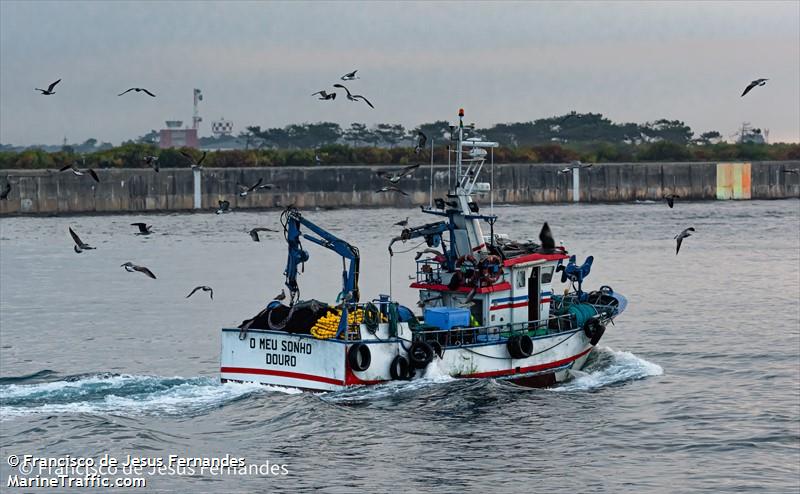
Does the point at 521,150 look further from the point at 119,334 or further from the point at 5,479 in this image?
the point at 5,479

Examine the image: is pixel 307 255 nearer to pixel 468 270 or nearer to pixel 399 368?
pixel 399 368

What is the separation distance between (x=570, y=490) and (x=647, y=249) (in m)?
47.9

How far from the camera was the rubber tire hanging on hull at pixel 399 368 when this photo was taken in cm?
3078

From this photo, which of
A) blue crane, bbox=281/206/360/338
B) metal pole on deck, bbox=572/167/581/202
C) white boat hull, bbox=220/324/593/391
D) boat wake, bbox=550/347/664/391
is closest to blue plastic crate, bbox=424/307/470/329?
white boat hull, bbox=220/324/593/391

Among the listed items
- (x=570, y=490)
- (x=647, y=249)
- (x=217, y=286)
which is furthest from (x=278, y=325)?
(x=647, y=249)

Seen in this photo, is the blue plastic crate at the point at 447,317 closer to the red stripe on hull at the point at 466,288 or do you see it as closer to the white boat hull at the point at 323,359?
the white boat hull at the point at 323,359

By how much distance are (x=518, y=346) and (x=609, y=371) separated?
14.9 ft

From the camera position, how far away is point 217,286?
55312 millimetres

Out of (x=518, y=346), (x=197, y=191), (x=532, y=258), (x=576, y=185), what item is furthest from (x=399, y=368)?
(x=576, y=185)

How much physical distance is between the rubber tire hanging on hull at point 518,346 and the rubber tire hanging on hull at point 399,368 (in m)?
3.06

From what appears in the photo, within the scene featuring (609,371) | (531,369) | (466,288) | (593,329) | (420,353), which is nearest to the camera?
(420,353)

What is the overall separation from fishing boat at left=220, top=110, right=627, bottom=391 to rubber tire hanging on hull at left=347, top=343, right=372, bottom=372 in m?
0.02

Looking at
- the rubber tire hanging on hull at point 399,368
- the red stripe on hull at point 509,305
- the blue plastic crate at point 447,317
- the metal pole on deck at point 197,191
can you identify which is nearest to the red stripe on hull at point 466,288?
the red stripe on hull at point 509,305

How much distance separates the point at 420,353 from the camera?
30719 mm
